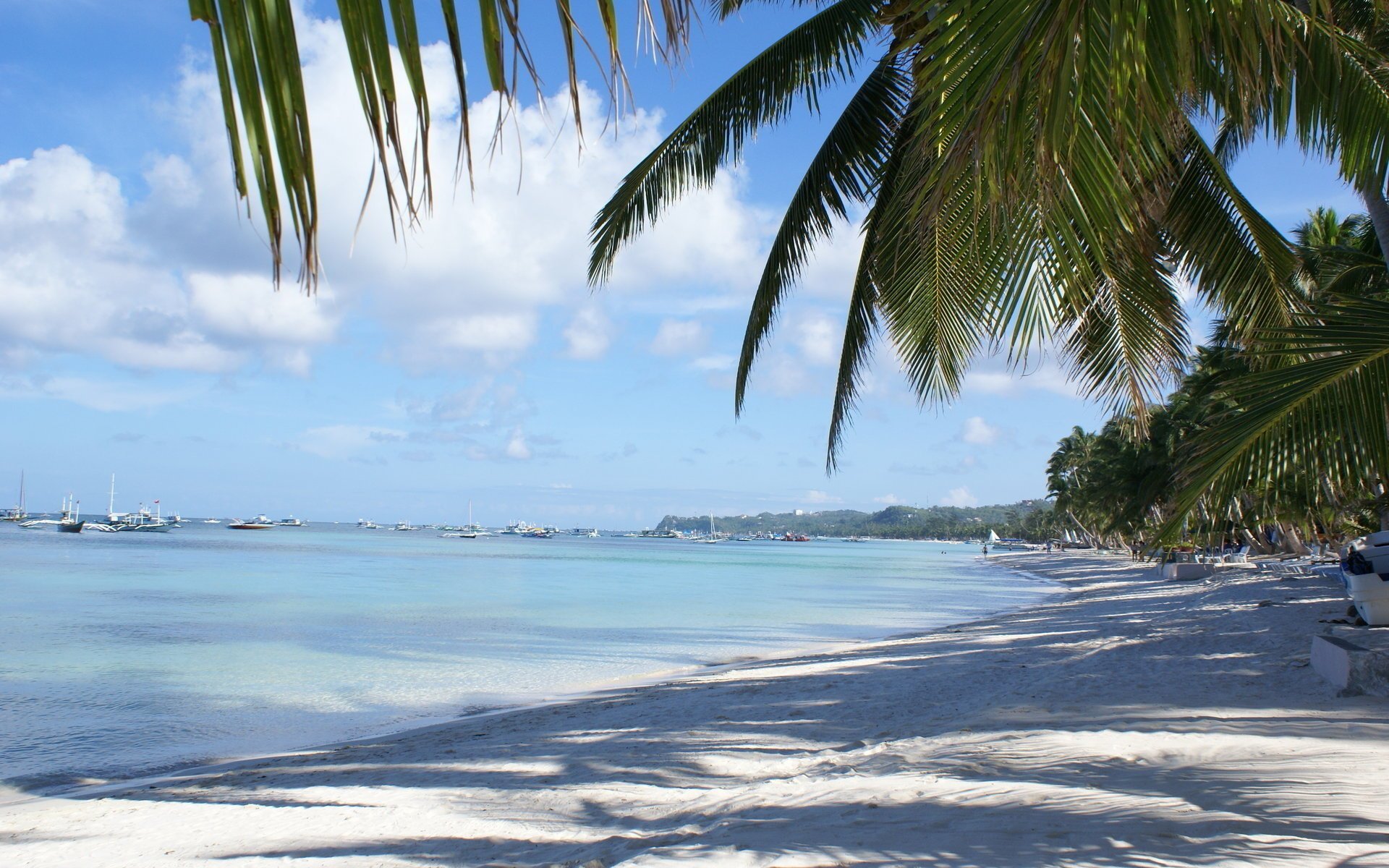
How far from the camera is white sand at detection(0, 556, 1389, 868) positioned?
362cm

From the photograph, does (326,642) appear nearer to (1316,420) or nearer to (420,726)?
(420,726)

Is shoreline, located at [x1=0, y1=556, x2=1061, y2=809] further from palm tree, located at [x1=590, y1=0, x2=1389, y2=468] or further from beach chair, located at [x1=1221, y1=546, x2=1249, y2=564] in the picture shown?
beach chair, located at [x1=1221, y1=546, x2=1249, y2=564]

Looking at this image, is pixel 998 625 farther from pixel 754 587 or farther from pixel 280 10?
pixel 754 587

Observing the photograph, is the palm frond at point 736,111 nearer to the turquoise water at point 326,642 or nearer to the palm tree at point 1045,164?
the palm tree at point 1045,164

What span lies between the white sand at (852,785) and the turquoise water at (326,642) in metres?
2.37

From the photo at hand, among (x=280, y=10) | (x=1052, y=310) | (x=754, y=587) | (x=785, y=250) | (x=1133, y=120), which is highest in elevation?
(x=785, y=250)

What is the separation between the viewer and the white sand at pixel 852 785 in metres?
3.62

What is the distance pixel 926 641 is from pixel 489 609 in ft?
43.7

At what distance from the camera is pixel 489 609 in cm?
2350

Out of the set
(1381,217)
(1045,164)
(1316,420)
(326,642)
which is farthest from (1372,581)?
(326,642)

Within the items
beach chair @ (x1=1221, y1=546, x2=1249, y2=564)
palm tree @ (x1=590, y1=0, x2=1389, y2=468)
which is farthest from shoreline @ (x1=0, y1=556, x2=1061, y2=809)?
beach chair @ (x1=1221, y1=546, x2=1249, y2=564)

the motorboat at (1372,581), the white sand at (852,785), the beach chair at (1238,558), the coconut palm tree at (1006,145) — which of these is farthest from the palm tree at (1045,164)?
the beach chair at (1238,558)

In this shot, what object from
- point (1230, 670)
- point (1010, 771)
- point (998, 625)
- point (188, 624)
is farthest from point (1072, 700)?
point (188, 624)

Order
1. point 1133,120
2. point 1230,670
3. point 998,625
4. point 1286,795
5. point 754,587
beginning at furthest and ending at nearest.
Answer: point 754,587 < point 998,625 < point 1230,670 < point 1286,795 < point 1133,120
